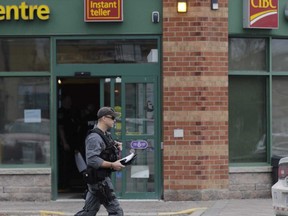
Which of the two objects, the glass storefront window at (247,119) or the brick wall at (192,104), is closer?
the brick wall at (192,104)

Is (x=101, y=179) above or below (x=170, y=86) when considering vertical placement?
below

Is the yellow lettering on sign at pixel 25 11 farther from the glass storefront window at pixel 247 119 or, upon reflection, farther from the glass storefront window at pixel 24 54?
the glass storefront window at pixel 247 119

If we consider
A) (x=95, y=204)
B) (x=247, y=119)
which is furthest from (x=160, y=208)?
(x=95, y=204)

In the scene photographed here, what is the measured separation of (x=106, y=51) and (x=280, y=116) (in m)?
3.86

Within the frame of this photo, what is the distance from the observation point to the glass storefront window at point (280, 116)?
Result: 12492 millimetres

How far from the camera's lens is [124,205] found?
11.6 meters

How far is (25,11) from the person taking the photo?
11938 millimetres

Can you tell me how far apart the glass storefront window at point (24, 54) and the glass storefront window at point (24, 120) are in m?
0.22

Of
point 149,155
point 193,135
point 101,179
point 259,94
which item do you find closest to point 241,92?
point 259,94

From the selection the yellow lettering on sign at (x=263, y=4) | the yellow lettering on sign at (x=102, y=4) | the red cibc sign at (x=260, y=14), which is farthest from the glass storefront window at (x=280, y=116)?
the yellow lettering on sign at (x=102, y=4)

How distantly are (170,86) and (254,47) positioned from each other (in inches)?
79.7

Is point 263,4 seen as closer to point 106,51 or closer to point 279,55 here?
point 279,55

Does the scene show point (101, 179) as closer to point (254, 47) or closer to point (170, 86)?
point (170, 86)

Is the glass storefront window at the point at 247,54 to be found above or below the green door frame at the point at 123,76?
above
